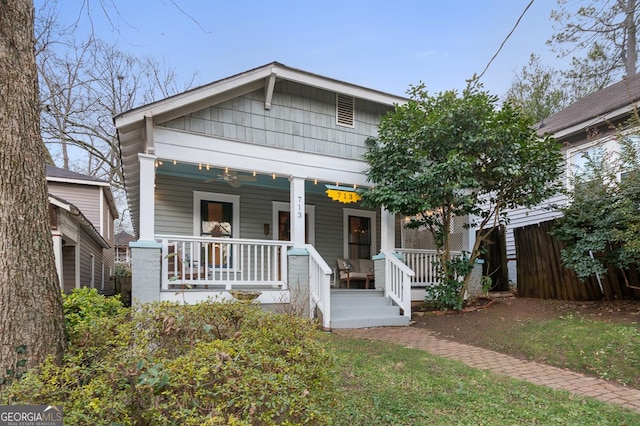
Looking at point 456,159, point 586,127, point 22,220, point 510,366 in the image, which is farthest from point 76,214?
point 586,127

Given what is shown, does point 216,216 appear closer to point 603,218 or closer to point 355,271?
point 355,271

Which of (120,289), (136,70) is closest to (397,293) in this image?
(120,289)

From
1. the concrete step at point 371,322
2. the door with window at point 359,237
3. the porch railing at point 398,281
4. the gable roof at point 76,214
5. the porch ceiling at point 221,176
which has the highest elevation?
the porch ceiling at point 221,176

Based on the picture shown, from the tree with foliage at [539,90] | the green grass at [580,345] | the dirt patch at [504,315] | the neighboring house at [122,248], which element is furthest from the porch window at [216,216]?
the neighboring house at [122,248]

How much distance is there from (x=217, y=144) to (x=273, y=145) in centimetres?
113

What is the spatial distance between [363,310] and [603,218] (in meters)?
4.55

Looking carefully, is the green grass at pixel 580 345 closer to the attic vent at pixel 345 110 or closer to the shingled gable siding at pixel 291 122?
the shingled gable siding at pixel 291 122

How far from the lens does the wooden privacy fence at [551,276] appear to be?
704 centimetres

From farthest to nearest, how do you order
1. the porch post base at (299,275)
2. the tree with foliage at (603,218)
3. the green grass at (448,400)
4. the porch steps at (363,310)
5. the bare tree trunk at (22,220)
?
the porch post base at (299,275), the porch steps at (363,310), the tree with foliage at (603,218), the green grass at (448,400), the bare tree trunk at (22,220)

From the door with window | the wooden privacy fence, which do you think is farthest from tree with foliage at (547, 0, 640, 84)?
the door with window

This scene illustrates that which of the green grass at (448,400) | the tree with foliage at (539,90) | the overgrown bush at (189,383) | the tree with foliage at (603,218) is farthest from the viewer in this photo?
the tree with foliage at (539,90)

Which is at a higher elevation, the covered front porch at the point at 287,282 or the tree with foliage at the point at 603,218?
the tree with foliage at the point at 603,218

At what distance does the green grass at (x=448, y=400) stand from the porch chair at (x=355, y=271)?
5.20 meters

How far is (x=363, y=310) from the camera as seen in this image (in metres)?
7.72
